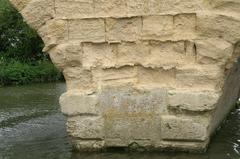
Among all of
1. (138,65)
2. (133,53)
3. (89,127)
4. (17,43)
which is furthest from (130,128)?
(17,43)

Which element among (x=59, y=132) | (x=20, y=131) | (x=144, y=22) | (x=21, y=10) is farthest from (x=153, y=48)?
(x=20, y=131)

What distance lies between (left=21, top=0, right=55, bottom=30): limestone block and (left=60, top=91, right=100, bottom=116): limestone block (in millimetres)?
898

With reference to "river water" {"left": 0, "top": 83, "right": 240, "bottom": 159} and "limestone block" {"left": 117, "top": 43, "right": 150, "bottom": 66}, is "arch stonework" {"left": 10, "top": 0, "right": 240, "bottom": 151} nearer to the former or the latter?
"limestone block" {"left": 117, "top": 43, "right": 150, "bottom": 66}

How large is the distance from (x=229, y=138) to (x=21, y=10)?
3001 mm

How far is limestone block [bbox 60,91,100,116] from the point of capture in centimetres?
612

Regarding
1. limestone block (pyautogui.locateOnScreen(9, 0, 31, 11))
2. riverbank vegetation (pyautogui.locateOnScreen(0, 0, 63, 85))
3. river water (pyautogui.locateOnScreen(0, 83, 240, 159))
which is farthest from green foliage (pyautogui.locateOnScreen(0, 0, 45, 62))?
limestone block (pyautogui.locateOnScreen(9, 0, 31, 11))

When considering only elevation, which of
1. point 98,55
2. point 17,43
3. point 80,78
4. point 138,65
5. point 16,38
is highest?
point 98,55

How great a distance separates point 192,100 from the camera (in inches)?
231

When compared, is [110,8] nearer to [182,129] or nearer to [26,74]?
[182,129]

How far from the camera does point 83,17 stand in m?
6.07

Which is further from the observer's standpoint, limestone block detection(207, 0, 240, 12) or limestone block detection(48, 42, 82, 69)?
limestone block detection(48, 42, 82, 69)

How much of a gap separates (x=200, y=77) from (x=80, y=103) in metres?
1.38

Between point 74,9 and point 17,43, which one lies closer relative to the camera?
point 74,9

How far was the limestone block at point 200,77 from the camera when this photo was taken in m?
5.84
